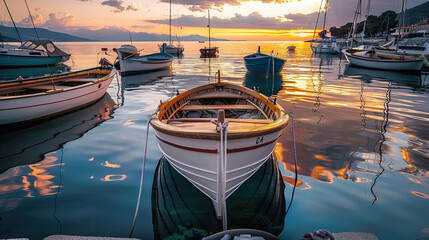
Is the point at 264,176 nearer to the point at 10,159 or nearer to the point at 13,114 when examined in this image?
the point at 10,159

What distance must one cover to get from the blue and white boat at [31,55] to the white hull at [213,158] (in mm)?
34958

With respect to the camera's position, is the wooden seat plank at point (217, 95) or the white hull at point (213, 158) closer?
the white hull at point (213, 158)

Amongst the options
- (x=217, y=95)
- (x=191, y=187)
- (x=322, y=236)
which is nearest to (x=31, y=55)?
(x=217, y=95)

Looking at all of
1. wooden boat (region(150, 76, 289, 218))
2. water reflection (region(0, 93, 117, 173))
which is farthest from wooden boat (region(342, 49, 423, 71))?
water reflection (region(0, 93, 117, 173))

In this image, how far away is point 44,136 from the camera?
27.4 ft

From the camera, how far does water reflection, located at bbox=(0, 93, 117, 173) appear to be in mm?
6828

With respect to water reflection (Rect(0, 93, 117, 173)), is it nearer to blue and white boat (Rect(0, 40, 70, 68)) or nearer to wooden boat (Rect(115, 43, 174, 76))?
wooden boat (Rect(115, 43, 174, 76))

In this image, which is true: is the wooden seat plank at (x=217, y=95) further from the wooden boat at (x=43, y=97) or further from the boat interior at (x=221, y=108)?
the wooden boat at (x=43, y=97)

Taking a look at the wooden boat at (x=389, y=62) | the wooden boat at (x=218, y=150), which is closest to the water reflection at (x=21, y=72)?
the wooden boat at (x=218, y=150)

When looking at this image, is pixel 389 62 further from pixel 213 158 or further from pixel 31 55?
pixel 31 55

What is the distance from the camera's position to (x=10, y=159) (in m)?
6.68

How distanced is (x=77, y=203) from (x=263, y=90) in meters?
15.0

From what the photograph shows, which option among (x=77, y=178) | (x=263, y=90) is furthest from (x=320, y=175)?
(x=263, y=90)

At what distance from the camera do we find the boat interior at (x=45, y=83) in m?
10.1
